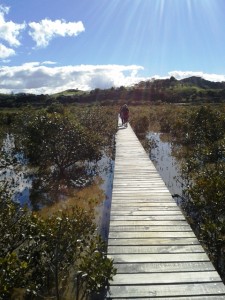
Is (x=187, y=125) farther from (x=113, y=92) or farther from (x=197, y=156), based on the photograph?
(x=113, y=92)

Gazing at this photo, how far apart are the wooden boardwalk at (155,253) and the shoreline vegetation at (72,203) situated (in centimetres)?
29

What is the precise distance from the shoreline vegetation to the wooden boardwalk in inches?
11.3

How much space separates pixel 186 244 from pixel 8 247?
2932 millimetres

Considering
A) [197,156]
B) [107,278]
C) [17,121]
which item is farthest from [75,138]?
[107,278]

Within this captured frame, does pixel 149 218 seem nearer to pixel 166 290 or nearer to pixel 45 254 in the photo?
pixel 45 254

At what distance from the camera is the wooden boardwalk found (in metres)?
4.19

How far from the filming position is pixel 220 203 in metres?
7.47

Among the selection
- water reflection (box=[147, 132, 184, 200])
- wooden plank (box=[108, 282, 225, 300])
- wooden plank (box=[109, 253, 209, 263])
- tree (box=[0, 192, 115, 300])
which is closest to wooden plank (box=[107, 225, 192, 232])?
tree (box=[0, 192, 115, 300])

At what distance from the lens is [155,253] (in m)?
5.13

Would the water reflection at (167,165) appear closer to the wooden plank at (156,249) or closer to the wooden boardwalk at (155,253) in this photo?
the wooden boardwalk at (155,253)

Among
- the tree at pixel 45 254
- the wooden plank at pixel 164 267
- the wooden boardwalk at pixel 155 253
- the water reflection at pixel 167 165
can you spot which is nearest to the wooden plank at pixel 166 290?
the wooden boardwalk at pixel 155 253

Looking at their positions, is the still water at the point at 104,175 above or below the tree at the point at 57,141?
below

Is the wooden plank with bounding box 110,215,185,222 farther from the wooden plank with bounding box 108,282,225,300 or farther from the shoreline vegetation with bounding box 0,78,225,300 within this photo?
the wooden plank with bounding box 108,282,225,300

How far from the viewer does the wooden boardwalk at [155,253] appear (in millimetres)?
4191
